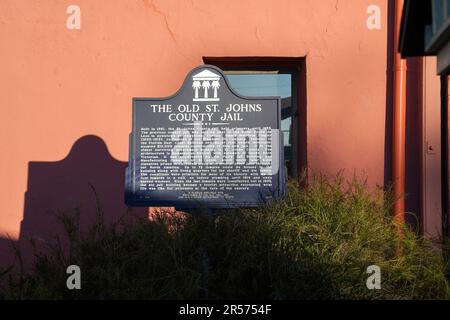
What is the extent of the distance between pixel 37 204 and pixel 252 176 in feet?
7.62

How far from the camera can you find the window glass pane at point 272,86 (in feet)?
20.4

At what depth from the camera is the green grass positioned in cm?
392

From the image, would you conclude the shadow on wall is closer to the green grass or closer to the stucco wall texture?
the stucco wall texture

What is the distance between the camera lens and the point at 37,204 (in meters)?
5.79

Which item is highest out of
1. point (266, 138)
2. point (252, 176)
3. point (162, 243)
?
point (266, 138)

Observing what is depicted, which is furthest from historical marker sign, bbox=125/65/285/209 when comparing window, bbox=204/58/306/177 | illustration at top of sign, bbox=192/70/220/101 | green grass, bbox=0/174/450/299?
window, bbox=204/58/306/177

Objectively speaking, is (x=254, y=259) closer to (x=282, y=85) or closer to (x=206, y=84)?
(x=206, y=84)

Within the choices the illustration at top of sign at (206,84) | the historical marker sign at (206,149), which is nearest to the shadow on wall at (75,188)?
the historical marker sign at (206,149)

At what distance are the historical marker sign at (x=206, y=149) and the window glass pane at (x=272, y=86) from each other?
4.94 ft

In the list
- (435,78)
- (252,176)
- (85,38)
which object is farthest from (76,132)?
(435,78)

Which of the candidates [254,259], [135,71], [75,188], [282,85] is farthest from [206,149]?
[282,85]

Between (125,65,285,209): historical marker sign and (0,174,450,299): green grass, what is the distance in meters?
0.20

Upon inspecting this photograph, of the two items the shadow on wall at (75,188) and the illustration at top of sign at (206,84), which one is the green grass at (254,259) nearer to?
the illustration at top of sign at (206,84)

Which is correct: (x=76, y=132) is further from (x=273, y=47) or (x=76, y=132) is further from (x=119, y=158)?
(x=273, y=47)
